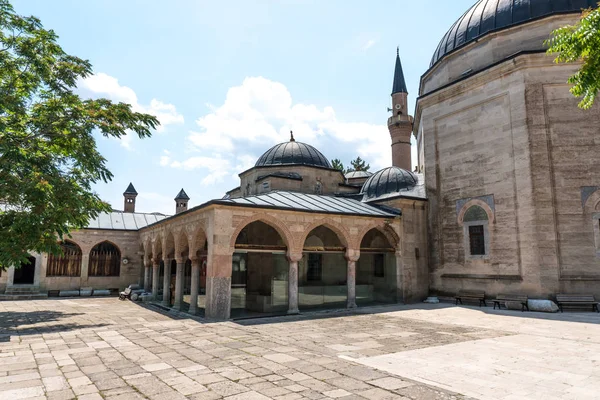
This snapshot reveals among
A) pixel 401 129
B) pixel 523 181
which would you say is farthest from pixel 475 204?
pixel 401 129

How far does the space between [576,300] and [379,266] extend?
7.79 metres

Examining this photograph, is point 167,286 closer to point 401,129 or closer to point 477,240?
point 477,240

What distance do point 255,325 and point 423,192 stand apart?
11186 mm

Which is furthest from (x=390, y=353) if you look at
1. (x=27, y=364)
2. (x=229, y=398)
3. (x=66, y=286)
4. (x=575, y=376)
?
(x=66, y=286)

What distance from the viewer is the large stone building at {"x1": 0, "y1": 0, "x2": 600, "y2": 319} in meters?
13.5

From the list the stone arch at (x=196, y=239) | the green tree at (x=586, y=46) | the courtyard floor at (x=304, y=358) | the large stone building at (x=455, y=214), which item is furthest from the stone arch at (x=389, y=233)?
the green tree at (x=586, y=46)

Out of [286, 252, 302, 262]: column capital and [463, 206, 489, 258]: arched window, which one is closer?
[286, 252, 302, 262]: column capital

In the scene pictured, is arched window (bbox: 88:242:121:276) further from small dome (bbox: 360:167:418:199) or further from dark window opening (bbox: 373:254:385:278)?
small dome (bbox: 360:167:418:199)

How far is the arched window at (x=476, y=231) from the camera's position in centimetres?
1536

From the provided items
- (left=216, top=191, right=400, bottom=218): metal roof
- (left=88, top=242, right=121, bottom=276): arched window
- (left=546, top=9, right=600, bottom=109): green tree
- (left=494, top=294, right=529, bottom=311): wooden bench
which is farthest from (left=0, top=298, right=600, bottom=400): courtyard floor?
(left=88, top=242, right=121, bottom=276): arched window

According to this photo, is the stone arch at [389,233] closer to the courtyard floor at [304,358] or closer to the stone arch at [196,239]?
the courtyard floor at [304,358]

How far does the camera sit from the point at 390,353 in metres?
7.31

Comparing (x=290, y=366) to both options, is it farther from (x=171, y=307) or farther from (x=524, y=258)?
(x=524, y=258)

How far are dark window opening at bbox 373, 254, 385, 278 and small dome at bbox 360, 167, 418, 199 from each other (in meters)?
3.05
